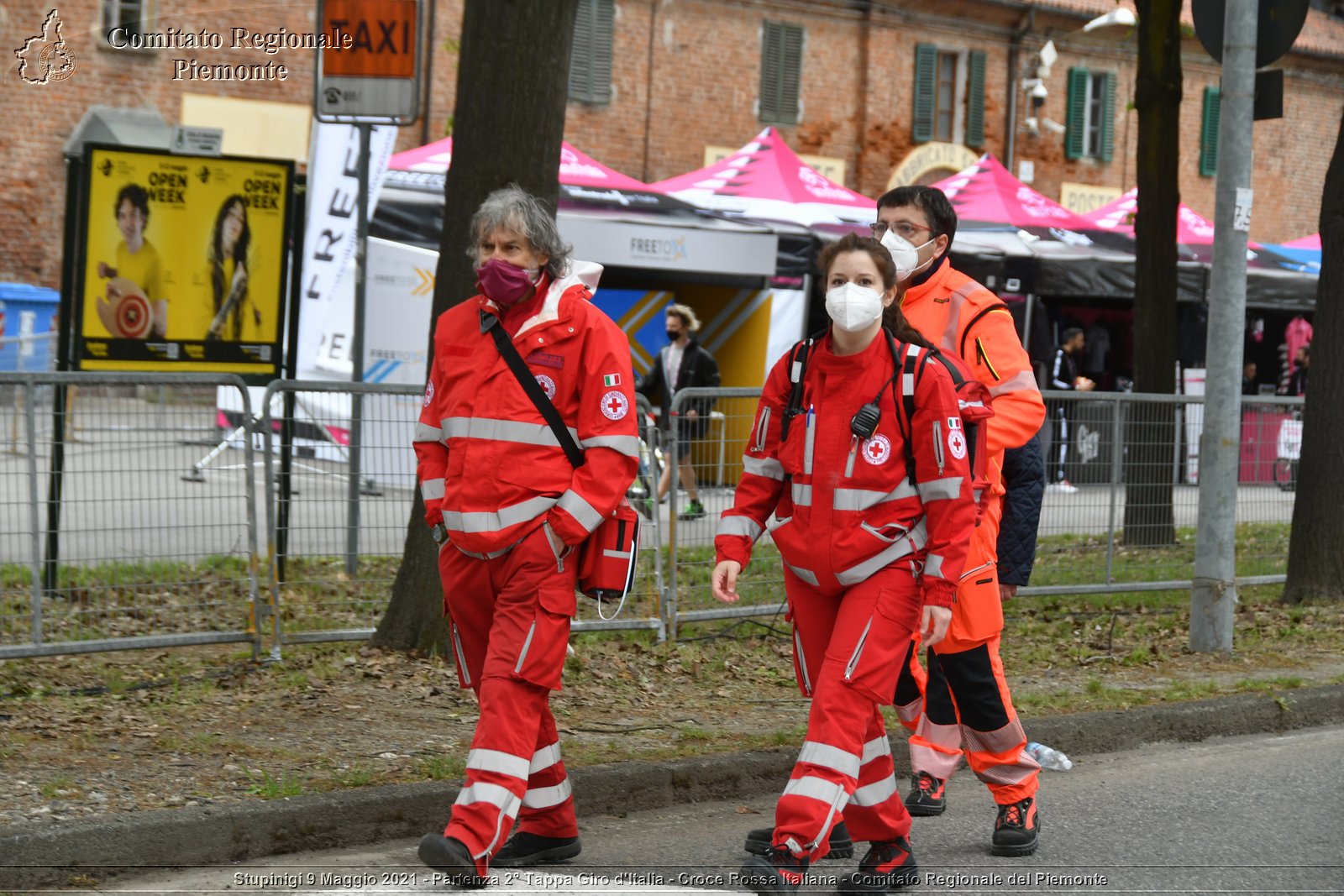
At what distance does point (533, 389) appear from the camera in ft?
16.0

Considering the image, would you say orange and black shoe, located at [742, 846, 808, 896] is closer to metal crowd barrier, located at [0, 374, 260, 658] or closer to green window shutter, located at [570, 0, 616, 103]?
metal crowd barrier, located at [0, 374, 260, 658]

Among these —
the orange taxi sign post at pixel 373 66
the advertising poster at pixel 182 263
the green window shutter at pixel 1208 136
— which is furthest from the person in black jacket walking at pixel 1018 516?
the green window shutter at pixel 1208 136

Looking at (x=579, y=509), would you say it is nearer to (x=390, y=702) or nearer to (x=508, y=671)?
(x=508, y=671)

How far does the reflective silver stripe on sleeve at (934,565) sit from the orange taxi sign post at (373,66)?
4.91 m

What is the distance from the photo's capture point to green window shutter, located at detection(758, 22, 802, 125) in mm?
33219

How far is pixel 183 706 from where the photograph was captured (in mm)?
6809

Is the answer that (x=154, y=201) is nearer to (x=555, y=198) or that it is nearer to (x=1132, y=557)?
(x=555, y=198)

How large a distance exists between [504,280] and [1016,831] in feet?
7.81

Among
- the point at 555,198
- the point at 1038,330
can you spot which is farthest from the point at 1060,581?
the point at 1038,330

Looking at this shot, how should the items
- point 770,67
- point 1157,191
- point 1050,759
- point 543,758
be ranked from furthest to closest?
point 770,67, point 1157,191, point 1050,759, point 543,758

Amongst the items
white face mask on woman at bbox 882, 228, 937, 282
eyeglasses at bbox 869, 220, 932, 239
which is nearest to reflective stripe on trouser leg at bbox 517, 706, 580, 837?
white face mask on woman at bbox 882, 228, 937, 282

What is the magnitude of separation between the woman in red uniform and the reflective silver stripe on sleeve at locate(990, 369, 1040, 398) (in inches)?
22.8

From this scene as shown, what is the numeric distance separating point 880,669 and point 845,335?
930 millimetres

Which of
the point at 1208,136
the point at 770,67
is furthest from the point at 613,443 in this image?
the point at 1208,136
